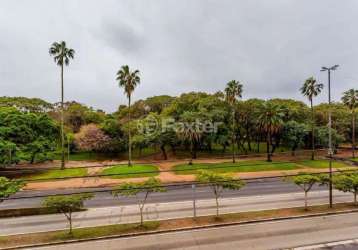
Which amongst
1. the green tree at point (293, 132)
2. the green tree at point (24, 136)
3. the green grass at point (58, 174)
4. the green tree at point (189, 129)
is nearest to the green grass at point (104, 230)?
the green grass at point (58, 174)

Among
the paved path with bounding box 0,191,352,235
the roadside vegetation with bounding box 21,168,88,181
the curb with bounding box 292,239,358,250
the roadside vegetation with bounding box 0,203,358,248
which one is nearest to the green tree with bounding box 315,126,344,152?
the paved path with bounding box 0,191,352,235

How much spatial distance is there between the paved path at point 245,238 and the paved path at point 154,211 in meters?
3.37

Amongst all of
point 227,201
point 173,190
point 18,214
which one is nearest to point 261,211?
point 227,201

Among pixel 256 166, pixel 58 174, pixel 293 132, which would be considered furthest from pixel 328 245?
pixel 293 132

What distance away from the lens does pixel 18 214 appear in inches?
843

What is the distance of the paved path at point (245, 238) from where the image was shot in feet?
49.8

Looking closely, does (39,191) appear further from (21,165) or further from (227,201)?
(227,201)

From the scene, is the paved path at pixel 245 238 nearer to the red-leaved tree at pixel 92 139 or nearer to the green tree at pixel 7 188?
the green tree at pixel 7 188

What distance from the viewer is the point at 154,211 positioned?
857 inches

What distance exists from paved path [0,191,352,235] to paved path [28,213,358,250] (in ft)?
11.1

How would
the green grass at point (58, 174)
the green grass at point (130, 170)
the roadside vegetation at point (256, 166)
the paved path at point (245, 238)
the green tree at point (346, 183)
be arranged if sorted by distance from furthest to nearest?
the roadside vegetation at point (256, 166) → the green grass at point (130, 170) → the green grass at point (58, 174) → the green tree at point (346, 183) → the paved path at point (245, 238)

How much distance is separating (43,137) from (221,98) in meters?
36.6

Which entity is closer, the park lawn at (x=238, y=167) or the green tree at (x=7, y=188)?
the green tree at (x=7, y=188)

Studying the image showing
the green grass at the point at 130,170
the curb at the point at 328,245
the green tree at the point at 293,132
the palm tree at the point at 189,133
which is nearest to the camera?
the curb at the point at 328,245
